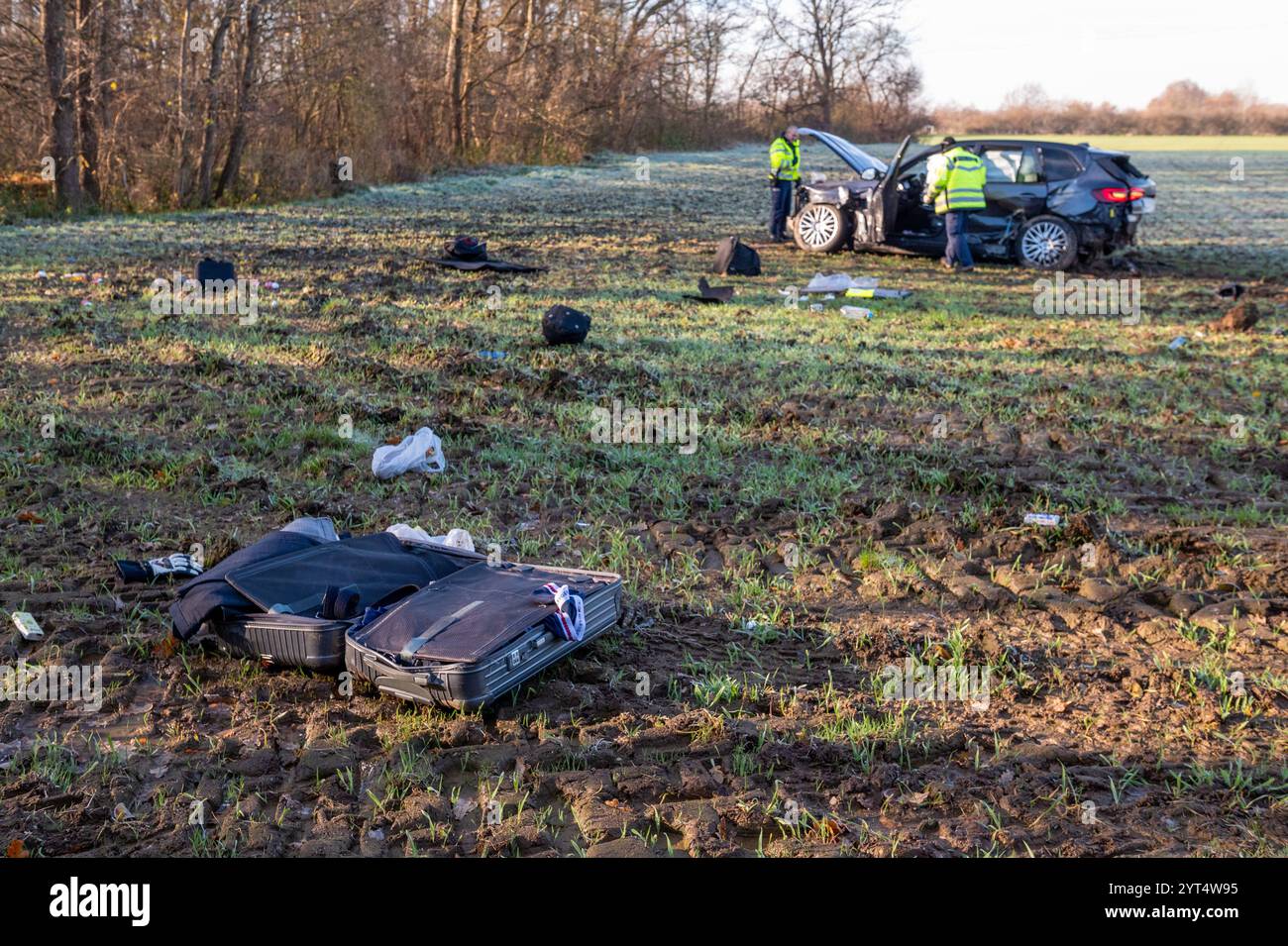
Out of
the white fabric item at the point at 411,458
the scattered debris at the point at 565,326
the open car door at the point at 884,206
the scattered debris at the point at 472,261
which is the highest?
the open car door at the point at 884,206

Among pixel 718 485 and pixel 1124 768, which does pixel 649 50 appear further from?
pixel 1124 768

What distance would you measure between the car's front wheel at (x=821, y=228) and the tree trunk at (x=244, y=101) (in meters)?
11.9

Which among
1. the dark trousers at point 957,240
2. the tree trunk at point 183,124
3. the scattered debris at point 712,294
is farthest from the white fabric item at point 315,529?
the tree trunk at point 183,124

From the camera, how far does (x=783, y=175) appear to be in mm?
16719

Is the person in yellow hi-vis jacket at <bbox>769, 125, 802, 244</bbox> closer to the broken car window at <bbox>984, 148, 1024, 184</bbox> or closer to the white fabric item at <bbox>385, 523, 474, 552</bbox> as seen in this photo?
the broken car window at <bbox>984, 148, 1024, 184</bbox>

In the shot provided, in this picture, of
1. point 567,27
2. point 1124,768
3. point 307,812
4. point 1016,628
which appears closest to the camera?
point 307,812

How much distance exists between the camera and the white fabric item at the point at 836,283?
13.2 meters

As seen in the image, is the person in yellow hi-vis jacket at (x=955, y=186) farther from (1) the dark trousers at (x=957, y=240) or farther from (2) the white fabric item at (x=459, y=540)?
(2) the white fabric item at (x=459, y=540)

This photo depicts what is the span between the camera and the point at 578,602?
4090 millimetres

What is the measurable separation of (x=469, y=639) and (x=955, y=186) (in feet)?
38.8

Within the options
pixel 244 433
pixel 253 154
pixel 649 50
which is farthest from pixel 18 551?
pixel 649 50

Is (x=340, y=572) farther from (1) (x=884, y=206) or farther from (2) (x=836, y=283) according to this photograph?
(1) (x=884, y=206)
